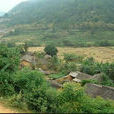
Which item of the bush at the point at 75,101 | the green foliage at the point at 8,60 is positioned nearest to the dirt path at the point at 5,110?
the bush at the point at 75,101

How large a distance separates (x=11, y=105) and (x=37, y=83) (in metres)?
1.75

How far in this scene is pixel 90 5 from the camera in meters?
108

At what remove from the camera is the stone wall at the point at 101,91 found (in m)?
16.8

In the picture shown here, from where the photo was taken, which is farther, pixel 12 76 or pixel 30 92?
pixel 12 76

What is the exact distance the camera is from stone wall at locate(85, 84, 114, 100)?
16.8 m

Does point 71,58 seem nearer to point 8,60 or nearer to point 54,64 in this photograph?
point 54,64

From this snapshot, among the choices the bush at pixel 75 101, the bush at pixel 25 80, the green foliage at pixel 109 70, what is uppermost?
the bush at pixel 25 80

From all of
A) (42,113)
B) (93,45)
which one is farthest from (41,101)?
(93,45)

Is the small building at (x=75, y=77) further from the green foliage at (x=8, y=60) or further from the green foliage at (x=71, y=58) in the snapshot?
the green foliage at (x=8, y=60)

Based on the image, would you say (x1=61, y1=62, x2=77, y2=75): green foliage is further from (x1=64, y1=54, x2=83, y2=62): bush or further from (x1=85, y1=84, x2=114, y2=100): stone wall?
(x1=85, y1=84, x2=114, y2=100): stone wall

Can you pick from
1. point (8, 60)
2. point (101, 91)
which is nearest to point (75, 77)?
point (101, 91)

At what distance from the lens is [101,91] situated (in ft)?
56.5

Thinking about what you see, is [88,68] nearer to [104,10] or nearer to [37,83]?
[37,83]

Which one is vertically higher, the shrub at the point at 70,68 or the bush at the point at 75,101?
the bush at the point at 75,101
